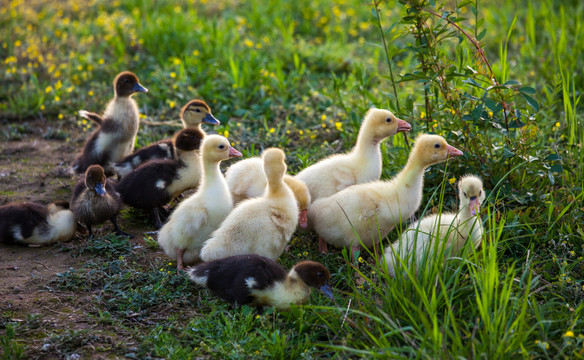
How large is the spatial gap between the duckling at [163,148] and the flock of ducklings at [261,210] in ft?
0.07

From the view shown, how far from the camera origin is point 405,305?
391 cm

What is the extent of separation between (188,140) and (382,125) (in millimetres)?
1759

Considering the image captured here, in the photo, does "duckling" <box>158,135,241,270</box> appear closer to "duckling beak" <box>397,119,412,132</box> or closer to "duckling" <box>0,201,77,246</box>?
"duckling" <box>0,201,77,246</box>

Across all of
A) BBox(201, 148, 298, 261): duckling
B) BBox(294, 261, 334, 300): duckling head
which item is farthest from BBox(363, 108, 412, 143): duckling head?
BBox(294, 261, 334, 300): duckling head

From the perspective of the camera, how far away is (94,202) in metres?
5.48

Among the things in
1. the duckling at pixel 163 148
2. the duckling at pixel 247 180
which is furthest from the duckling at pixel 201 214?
the duckling at pixel 163 148

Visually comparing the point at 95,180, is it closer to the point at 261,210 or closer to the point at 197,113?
the point at 197,113

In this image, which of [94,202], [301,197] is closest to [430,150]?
[301,197]

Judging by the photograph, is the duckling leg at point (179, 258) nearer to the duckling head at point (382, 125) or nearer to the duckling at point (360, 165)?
the duckling at point (360, 165)

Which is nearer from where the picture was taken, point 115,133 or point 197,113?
point 197,113

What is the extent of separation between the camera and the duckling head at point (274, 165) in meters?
4.82

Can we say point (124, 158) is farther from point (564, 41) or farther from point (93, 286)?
point (564, 41)

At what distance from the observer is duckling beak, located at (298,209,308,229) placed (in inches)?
202

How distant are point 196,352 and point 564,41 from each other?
6698 mm
